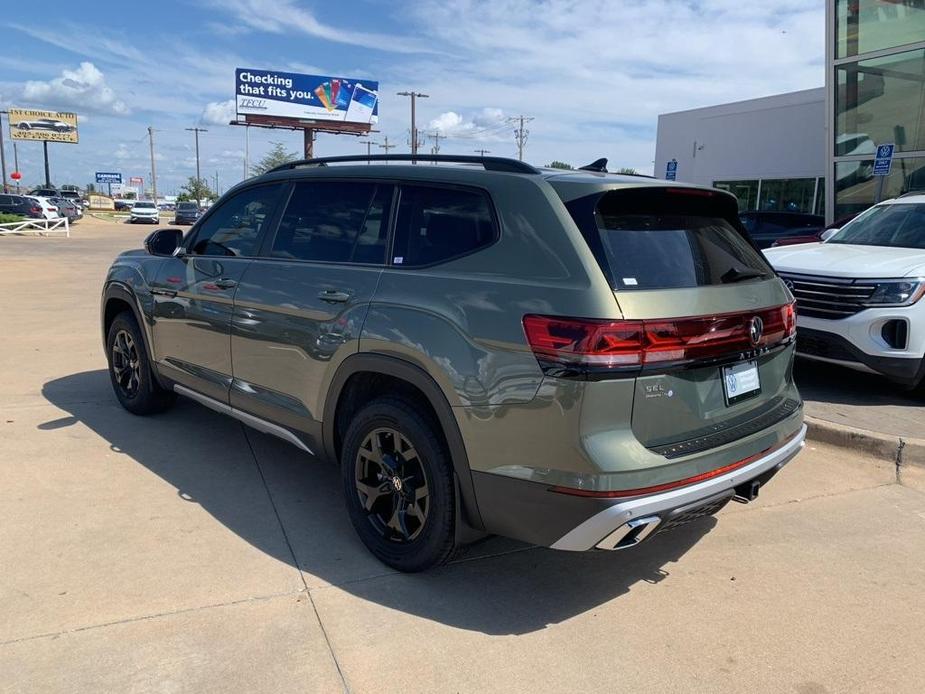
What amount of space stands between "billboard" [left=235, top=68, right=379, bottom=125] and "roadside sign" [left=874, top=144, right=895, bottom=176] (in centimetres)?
5157

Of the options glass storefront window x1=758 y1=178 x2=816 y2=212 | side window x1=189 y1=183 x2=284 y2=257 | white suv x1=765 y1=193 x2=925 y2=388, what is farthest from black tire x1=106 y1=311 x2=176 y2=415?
glass storefront window x1=758 y1=178 x2=816 y2=212

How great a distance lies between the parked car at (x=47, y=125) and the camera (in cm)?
7962

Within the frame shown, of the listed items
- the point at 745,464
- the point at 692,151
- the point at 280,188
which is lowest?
the point at 745,464

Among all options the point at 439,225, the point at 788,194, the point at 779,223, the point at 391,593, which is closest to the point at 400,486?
the point at 391,593

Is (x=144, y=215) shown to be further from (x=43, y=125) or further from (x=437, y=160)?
(x=437, y=160)

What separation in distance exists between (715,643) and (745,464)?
72cm

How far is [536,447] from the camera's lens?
268 cm

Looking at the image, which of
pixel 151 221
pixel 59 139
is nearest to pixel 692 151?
pixel 151 221

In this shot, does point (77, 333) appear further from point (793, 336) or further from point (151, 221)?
point (151, 221)

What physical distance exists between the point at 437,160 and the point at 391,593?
2025 mm

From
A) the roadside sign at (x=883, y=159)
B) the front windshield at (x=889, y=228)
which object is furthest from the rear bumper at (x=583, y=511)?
the roadside sign at (x=883, y=159)

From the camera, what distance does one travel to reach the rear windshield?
2.79 metres

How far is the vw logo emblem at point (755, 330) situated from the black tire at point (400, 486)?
1.37 m

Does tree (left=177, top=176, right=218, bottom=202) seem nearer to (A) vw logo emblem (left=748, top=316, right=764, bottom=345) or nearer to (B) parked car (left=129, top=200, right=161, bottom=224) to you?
(B) parked car (left=129, top=200, right=161, bottom=224)
